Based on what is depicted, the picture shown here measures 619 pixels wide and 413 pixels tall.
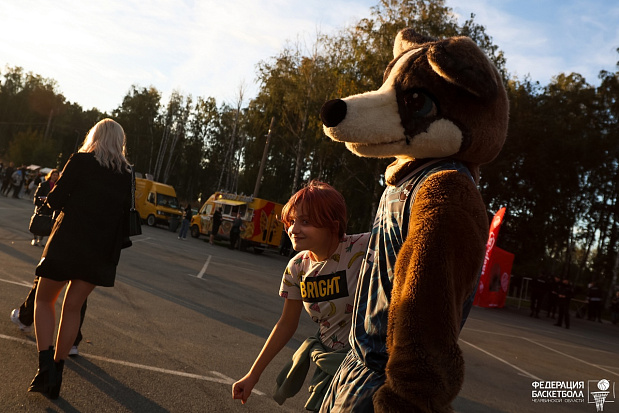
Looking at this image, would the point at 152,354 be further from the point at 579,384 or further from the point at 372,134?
the point at 579,384

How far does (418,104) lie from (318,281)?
3.39ft

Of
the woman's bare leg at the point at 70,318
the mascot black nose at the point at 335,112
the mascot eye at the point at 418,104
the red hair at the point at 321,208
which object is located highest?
the mascot eye at the point at 418,104

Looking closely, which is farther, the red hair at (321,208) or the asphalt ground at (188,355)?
the asphalt ground at (188,355)

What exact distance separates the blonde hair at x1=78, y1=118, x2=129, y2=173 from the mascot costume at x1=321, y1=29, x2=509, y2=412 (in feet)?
9.49

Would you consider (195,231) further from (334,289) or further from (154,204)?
(334,289)

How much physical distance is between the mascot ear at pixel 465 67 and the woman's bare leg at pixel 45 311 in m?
3.43

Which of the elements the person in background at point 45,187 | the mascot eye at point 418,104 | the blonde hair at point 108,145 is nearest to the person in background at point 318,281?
the mascot eye at point 418,104

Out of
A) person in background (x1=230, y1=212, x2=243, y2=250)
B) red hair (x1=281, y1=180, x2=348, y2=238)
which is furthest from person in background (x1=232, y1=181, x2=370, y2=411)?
person in background (x1=230, y1=212, x2=243, y2=250)

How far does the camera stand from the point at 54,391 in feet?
13.5

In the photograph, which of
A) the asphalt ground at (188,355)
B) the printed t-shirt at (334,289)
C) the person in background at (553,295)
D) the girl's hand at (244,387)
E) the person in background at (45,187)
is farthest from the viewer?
the person in background at (553,295)

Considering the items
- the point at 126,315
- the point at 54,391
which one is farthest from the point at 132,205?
the point at 126,315

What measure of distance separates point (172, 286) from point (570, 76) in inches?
1488

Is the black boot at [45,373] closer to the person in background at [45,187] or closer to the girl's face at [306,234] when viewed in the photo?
the girl's face at [306,234]

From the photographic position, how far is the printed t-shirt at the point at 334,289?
2.49 metres
